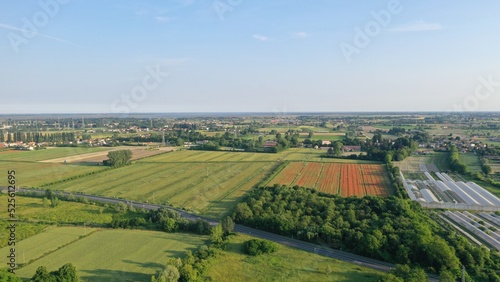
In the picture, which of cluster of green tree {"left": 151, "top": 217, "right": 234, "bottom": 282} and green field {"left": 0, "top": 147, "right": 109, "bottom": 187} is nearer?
cluster of green tree {"left": 151, "top": 217, "right": 234, "bottom": 282}

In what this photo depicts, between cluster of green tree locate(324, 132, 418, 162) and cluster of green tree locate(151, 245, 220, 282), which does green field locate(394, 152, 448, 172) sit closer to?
cluster of green tree locate(324, 132, 418, 162)

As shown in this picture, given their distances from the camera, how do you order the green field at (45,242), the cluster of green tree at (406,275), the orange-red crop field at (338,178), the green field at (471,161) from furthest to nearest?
the green field at (471,161) < the orange-red crop field at (338,178) < the green field at (45,242) < the cluster of green tree at (406,275)

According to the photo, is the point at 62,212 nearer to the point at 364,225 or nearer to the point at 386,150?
the point at 364,225

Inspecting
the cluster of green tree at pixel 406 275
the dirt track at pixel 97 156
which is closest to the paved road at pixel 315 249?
the cluster of green tree at pixel 406 275

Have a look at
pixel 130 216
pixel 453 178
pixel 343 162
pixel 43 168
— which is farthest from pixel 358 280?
pixel 43 168

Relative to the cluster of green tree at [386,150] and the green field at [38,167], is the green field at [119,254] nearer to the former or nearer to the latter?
the green field at [38,167]

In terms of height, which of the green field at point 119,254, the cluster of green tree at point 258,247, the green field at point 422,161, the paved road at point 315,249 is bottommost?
the paved road at point 315,249

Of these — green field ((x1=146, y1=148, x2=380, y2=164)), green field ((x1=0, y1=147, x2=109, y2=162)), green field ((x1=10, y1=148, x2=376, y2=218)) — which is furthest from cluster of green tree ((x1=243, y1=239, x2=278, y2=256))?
green field ((x1=0, y1=147, x2=109, y2=162))
